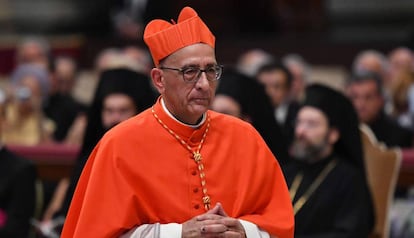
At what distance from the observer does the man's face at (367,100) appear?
1109 centimetres

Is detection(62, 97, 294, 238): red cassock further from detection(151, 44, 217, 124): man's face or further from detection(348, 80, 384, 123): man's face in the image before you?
detection(348, 80, 384, 123): man's face

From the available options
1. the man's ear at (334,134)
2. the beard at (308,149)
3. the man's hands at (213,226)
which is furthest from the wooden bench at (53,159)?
the man's hands at (213,226)

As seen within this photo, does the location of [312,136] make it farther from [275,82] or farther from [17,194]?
[275,82]

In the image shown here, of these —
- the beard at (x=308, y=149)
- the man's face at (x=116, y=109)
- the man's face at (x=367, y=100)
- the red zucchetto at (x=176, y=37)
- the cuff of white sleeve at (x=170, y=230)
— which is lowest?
the man's face at (x=367, y=100)

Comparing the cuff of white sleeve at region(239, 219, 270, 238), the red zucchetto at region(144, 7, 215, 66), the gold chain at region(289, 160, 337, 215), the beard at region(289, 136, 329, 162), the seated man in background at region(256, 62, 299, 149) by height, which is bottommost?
the seated man in background at region(256, 62, 299, 149)

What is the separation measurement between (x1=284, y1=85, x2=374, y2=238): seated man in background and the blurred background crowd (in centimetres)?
27

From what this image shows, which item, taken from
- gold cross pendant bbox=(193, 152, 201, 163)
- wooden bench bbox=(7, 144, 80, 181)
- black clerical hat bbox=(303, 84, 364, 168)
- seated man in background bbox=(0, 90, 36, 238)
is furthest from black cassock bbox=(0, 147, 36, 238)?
gold cross pendant bbox=(193, 152, 201, 163)

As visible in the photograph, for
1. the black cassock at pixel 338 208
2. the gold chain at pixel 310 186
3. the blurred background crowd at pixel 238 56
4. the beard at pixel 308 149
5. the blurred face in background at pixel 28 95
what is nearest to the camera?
the black cassock at pixel 338 208

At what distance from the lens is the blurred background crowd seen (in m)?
11.2

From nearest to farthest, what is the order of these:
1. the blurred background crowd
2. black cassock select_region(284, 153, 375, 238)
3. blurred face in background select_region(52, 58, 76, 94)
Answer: black cassock select_region(284, 153, 375, 238), the blurred background crowd, blurred face in background select_region(52, 58, 76, 94)

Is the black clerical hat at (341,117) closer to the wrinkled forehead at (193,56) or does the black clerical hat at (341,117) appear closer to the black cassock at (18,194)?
the black cassock at (18,194)

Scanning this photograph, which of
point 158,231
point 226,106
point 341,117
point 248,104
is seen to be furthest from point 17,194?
point 158,231

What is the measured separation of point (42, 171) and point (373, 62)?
3.94 meters

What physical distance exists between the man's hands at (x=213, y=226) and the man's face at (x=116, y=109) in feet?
9.39
